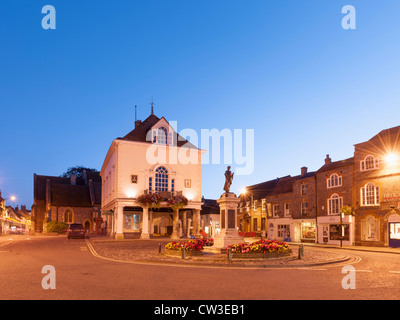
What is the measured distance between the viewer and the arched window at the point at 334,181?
37281 mm

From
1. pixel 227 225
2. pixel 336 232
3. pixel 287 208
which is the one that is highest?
pixel 227 225

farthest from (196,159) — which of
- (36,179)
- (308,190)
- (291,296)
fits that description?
(36,179)

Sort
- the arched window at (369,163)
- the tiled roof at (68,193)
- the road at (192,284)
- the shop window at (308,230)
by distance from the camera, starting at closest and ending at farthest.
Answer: the road at (192,284) → the arched window at (369,163) → the shop window at (308,230) → the tiled roof at (68,193)

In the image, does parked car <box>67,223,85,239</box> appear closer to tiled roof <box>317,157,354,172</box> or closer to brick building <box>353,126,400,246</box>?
tiled roof <box>317,157,354,172</box>

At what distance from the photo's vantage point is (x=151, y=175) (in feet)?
128

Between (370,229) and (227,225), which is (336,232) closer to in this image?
(370,229)

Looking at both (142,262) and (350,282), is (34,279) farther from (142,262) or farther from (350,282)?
(350,282)

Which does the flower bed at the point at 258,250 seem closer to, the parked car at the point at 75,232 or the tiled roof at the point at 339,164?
the tiled roof at the point at 339,164

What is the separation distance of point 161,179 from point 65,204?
102 ft

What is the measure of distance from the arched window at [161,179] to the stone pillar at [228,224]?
19.2 meters

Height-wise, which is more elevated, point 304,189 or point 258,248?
point 304,189

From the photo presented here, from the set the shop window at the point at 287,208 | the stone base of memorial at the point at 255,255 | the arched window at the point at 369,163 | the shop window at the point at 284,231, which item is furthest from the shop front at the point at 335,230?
the stone base of memorial at the point at 255,255

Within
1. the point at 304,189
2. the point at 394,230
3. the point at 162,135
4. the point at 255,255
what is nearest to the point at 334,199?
the point at 304,189

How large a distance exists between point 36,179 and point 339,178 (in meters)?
55.4
